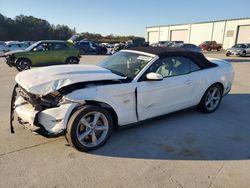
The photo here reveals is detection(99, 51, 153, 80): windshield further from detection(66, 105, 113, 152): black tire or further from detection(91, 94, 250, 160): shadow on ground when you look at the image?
detection(91, 94, 250, 160): shadow on ground

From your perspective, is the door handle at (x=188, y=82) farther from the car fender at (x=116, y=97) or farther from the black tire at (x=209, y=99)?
the car fender at (x=116, y=97)

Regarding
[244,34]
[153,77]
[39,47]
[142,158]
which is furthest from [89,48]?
[244,34]

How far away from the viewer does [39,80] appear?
3543 millimetres

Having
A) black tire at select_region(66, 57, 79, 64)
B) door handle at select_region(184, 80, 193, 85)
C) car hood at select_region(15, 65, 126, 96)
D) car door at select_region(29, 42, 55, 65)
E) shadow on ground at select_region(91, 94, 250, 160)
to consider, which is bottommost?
black tire at select_region(66, 57, 79, 64)

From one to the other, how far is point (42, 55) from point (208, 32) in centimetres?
4217

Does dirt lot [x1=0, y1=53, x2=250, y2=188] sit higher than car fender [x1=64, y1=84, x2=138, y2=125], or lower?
lower

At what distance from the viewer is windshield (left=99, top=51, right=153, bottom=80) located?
13.5 feet

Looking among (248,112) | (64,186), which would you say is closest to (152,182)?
(64,186)

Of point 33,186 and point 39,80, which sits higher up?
point 39,80

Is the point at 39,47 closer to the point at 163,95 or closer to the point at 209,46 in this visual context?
the point at 163,95

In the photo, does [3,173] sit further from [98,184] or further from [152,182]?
[152,182]

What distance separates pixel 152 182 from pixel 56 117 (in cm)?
154

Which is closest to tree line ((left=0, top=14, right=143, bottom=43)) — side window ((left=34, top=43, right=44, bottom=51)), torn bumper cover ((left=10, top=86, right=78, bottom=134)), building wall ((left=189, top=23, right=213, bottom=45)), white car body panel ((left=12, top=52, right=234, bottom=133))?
building wall ((left=189, top=23, right=213, bottom=45))

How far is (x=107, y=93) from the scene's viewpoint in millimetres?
3557
